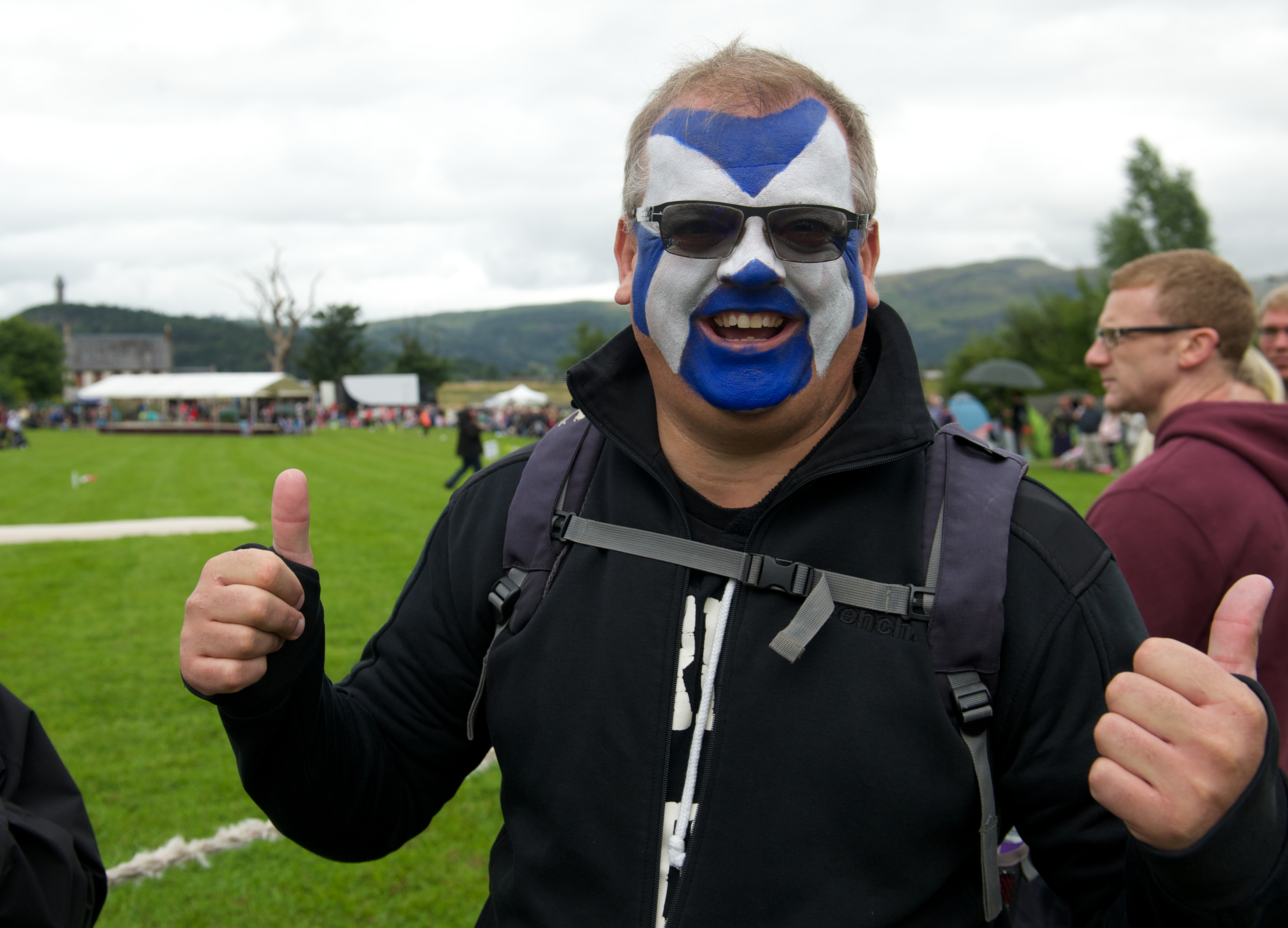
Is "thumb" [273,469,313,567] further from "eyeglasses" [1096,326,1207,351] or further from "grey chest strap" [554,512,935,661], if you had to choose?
"eyeglasses" [1096,326,1207,351]

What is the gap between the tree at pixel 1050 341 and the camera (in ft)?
151

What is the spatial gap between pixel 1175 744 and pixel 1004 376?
76.0ft

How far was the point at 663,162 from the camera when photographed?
6.54ft

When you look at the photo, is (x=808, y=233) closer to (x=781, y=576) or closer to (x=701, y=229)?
(x=701, y=229)

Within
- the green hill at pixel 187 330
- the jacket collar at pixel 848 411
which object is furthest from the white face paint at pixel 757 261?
the green hill at pixel 187 330

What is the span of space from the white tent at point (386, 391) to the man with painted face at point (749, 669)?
6187 centimetres

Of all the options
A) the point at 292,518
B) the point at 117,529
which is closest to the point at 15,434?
the point at 117,529

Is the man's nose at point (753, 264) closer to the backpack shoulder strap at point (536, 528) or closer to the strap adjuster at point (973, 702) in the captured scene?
the backpack shoulder strap at point (536, 528)

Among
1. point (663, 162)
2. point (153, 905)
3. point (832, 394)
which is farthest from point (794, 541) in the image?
point (153, 905)

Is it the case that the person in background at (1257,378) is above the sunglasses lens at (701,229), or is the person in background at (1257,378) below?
below

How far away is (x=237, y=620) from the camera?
1.62 metres

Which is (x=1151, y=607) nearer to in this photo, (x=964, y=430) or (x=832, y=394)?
(x=964, y=430)

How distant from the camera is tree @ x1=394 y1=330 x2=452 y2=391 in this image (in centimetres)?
8775

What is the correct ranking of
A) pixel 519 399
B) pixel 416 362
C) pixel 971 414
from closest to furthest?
pixel 971 414, pixel 519 399, pixel 416 362
